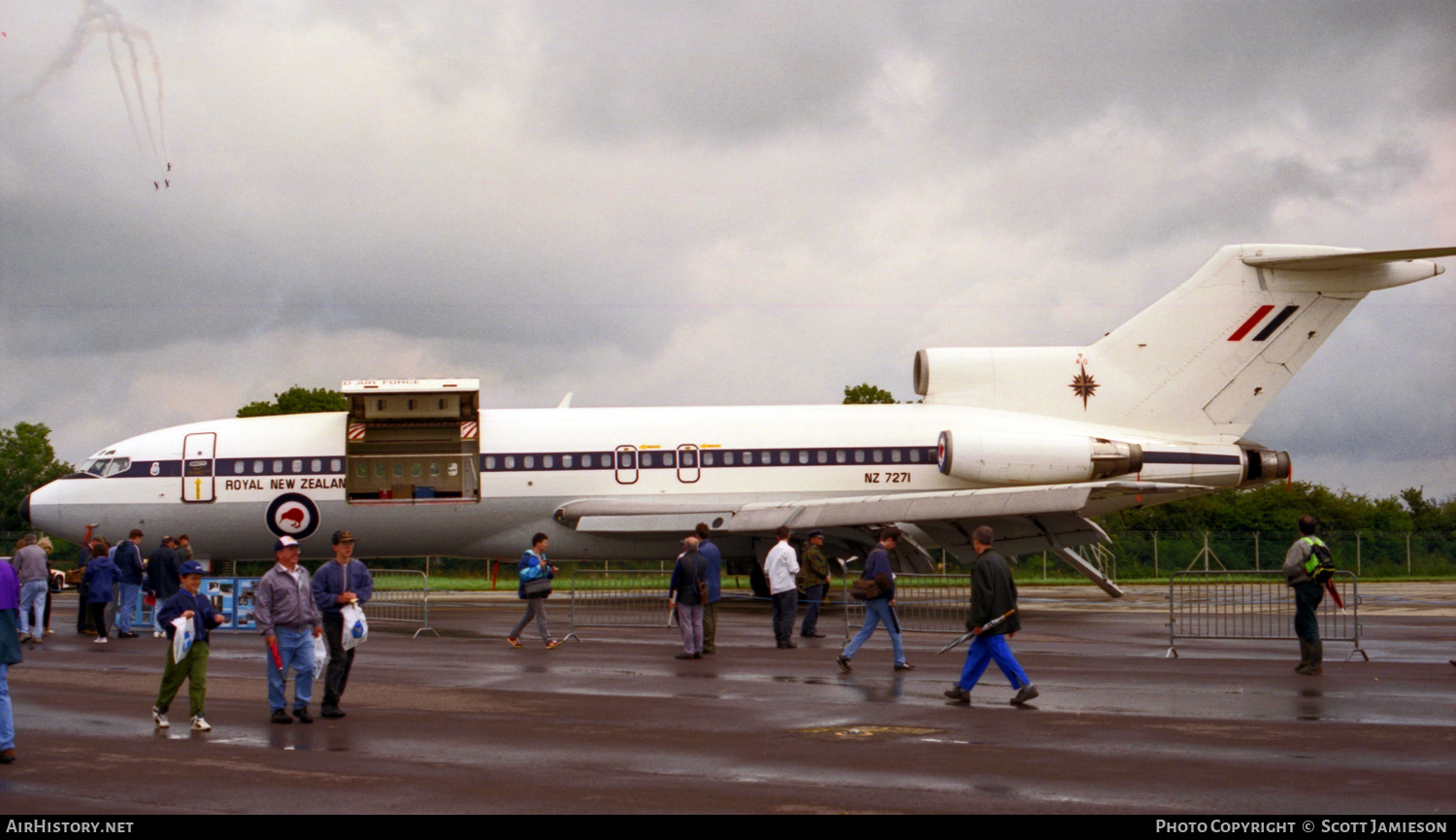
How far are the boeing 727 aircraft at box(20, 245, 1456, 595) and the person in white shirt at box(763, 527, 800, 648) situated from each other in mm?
6626

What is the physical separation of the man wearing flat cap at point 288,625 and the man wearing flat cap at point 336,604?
1.13ft

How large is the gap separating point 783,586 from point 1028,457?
9541 millimetres

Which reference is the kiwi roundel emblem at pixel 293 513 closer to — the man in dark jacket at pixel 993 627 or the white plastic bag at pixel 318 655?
the white plastic bag at pixel 318 655

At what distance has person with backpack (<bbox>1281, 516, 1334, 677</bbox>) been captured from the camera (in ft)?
47.6

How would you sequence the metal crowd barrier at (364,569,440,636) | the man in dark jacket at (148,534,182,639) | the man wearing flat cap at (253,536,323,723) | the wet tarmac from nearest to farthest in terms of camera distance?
1. the wet tarmac
2. the man wearing flat cap at (253,536,323,723)
3. the man in dark jacket at (148,534,182,639)
4. the metal crowd barrier at (364,569,440,636)

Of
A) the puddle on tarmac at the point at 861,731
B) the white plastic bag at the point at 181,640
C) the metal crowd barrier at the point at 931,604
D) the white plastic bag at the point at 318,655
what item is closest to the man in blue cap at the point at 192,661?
the white plastic bag at the point at 181,640

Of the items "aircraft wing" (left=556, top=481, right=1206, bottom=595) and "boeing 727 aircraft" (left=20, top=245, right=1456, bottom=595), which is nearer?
"aircraft wing" (left=556, top=481, right=1206, bottom=595)

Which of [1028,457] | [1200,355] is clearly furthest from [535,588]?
[1200,355]

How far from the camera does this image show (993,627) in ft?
40.0

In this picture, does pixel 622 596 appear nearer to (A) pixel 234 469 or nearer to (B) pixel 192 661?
(A) pixel 234 469

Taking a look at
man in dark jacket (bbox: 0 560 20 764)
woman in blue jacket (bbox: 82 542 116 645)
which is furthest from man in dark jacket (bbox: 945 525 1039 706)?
woman in blue jacket (bbox: 82 542 116 645)

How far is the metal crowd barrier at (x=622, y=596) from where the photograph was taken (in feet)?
76.2

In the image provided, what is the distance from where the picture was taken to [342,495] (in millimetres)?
26078

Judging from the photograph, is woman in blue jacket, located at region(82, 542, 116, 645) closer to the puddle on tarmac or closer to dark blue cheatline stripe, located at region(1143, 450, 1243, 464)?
the puddle on tarmac
